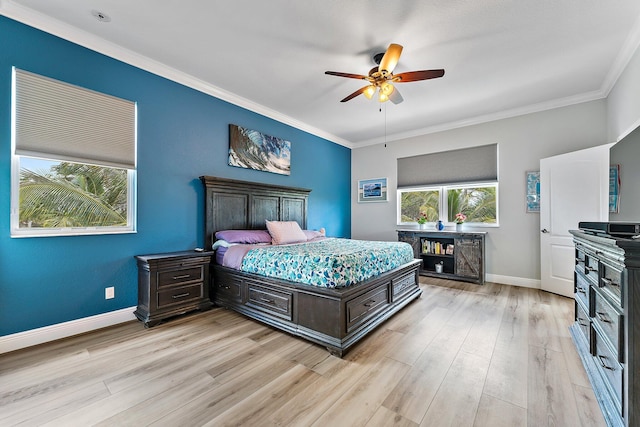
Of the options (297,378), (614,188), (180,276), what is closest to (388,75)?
(297,378)

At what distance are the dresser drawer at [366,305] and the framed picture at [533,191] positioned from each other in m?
3.11

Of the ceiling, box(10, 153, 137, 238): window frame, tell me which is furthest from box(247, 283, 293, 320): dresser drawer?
the ceiling

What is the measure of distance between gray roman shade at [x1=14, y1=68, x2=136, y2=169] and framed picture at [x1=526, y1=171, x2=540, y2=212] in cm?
565

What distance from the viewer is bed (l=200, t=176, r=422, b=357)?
2.30m

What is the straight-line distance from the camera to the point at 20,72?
2.29 m

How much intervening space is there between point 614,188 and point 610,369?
3105mm

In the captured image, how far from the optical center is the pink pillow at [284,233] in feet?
12.4

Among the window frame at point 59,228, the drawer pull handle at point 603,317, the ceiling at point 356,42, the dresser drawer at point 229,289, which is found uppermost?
the ceiling at point 356,42

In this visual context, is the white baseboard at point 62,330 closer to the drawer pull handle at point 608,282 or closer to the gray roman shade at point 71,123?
the gray roman shade at point 71,123

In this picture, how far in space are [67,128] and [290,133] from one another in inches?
122

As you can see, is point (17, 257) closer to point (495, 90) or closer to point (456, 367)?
point (456, 367)

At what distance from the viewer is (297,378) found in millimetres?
1885

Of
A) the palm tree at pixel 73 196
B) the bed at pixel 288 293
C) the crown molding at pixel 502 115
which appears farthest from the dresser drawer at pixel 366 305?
the crown molding at pixel 502 115

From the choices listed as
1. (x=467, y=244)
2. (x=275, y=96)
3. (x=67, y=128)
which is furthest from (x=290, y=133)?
(x=467, y=244)
